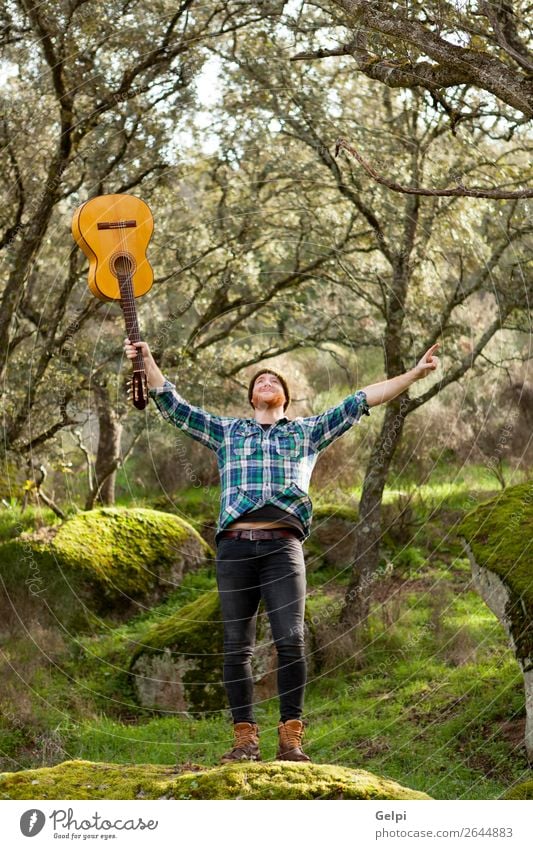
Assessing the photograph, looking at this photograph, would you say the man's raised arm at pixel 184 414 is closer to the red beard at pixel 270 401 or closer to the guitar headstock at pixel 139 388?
the guitar headstock at pixel 139 388

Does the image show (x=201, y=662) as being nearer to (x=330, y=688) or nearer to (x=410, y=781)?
(x=330, y=688)

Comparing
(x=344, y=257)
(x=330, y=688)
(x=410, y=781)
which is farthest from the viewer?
(x=344, y=257)

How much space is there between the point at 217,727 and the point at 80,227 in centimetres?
552

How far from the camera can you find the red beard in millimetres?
6754

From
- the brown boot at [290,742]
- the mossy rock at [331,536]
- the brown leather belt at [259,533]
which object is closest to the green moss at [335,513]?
the mossy rock at [331,536]

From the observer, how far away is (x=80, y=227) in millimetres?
7141

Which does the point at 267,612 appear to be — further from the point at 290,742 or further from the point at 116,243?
the point at 116,243

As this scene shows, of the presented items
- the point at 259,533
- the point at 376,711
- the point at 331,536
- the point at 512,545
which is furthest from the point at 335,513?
the point at 259,533

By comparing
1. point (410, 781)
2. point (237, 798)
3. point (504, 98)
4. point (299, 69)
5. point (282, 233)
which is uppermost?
point (299, 69)

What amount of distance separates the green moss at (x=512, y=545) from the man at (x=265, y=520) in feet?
7.79

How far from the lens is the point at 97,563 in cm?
1430

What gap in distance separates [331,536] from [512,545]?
8085 millimetres

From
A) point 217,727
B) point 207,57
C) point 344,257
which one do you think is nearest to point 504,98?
point 217,727

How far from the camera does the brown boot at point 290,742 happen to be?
6043mm
